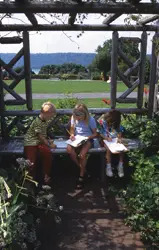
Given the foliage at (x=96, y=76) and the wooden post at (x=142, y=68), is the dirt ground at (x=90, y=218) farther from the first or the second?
the foliage at (x=96, y=76)

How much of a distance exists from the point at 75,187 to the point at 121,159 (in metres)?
0.82

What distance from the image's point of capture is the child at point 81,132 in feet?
16.5

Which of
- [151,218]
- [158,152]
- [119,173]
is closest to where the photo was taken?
[151,218]

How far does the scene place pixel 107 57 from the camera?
3556 centimetres

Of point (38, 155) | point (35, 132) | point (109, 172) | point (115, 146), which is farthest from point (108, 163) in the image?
point (35, 132)

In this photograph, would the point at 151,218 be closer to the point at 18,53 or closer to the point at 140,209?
the point at 140,209

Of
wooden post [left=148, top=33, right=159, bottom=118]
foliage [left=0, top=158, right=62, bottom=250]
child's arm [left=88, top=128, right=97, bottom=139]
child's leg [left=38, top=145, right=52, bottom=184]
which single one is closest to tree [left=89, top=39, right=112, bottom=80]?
wooden post [left=148, top=33, right=159, bottom=118]

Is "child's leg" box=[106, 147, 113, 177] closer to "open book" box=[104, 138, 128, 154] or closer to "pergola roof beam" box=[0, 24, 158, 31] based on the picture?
"open book" box=[104, 138, 128, 154]

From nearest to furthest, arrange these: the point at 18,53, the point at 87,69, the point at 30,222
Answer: the point at 30,222, the point at 18,53, the point at 87,69

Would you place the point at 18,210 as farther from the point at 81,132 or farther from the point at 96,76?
the point at 96,76

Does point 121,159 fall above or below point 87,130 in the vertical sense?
below

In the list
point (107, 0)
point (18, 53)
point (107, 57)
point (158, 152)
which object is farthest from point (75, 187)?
point (107, 57)

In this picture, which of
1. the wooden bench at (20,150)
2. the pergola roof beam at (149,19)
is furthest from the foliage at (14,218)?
the pergola roof beam at (149,19)

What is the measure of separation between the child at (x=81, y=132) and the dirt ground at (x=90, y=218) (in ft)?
0.95
